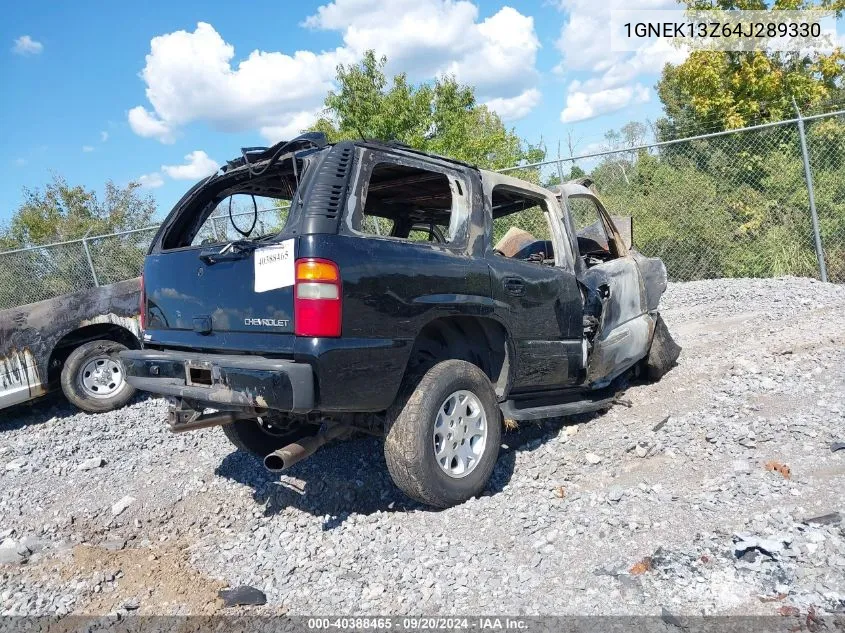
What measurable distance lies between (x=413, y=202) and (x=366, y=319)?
1991mm

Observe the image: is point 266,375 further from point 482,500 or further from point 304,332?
point 482,500

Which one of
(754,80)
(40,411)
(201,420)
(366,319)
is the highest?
(754,80)

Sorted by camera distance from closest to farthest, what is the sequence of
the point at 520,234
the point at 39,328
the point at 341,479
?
the point at 341,479 < the point at 39,328 < the point at 520,234

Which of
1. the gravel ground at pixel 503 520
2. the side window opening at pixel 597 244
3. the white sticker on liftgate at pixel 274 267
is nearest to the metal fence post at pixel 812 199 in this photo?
the gravel ground at pixel 503 520

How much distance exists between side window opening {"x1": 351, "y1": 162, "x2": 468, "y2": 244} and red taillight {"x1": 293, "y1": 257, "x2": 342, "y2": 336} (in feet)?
1.08

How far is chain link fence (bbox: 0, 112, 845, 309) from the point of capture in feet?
29.1

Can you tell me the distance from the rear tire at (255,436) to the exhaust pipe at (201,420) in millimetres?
593

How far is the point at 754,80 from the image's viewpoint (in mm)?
14234

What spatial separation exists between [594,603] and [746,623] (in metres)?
0.55

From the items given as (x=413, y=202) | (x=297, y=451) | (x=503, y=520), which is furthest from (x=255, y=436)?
(x=413, y=202)

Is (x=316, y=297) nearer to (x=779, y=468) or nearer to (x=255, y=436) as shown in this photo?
(x=255, y=436)

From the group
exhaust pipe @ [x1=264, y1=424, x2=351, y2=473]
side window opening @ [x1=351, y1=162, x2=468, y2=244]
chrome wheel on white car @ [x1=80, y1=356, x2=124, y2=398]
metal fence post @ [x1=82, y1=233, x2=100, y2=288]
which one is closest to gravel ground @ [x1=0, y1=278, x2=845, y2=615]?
exhaust pipe @ [x1=264, y1=424, x2=351, y2=473]

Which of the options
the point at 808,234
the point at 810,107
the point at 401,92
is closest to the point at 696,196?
the point at 808,234

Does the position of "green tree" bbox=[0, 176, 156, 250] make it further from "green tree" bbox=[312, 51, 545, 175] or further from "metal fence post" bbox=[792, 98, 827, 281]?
"metal fence post" bbox=[792, 98, 827, 281]
